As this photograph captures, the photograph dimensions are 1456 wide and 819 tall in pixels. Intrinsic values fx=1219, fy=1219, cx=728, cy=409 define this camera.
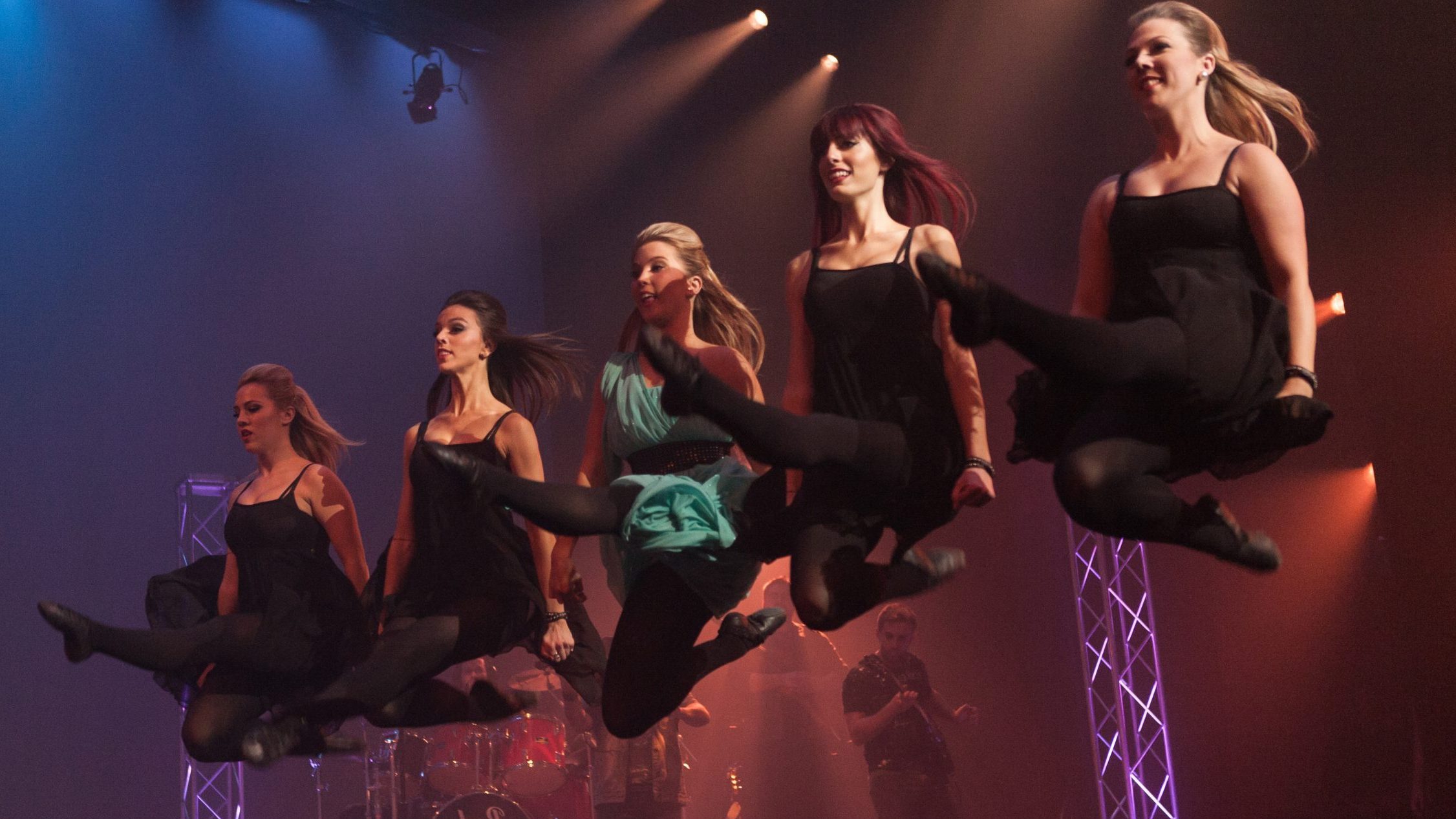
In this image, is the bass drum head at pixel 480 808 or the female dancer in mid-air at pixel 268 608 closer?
the female dancer in mid-air at pixel 268 608

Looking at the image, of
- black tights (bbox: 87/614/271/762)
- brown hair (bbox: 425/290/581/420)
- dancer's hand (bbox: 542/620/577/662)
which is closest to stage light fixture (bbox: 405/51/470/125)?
brown hair (bbox: 425/290/581/420)

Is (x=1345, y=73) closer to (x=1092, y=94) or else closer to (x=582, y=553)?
(x=1092, y=94)

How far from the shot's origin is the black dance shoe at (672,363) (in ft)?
9.09

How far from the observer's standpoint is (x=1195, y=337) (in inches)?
105

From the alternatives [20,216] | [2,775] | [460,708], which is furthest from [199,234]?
[460,708]

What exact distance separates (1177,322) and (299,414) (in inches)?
140

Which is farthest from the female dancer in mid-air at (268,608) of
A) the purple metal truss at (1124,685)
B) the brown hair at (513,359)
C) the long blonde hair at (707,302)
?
the purple metal truss at (1124,685)

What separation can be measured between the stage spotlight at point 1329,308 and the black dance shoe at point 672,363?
4323 mm

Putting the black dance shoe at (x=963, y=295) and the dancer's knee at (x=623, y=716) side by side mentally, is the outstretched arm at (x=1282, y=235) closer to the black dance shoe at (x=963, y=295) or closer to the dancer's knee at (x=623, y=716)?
the black dance shoe at (x=963, y=295)

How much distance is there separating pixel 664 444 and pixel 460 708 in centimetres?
119

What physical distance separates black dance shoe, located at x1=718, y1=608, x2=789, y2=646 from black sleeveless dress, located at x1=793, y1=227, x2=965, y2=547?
1.60ft

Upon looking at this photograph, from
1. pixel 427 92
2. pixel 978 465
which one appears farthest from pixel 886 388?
pixel 427 92

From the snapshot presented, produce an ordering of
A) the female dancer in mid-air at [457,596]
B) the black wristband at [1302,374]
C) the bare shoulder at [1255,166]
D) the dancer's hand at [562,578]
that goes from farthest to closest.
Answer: the dancer's hand at [562,578], the female dancer in mid-air at [457,596], the bare shoulder at [1255,166], the black wristband at [1302,374]

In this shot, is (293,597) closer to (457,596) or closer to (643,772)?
(457,596)
